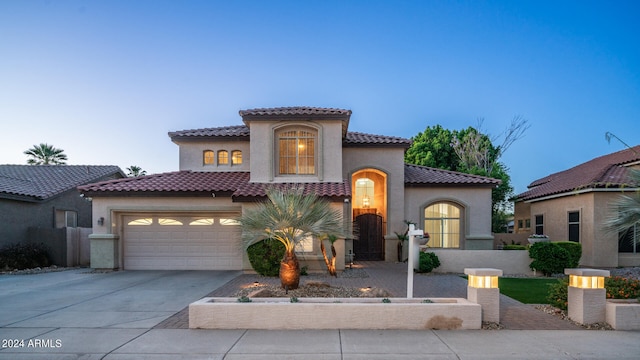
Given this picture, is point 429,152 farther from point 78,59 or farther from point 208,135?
point 78,59

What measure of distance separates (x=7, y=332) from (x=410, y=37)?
25286mm

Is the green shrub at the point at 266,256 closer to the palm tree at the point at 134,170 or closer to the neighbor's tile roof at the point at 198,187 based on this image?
the neighbor's tile roof at the point at 198,187

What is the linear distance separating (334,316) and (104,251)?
11952 mm

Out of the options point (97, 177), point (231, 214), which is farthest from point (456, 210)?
point (97, 177)

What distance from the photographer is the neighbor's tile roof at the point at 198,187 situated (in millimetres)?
13625

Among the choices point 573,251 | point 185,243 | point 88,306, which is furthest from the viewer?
point 185,243

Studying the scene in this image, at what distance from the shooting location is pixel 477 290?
7.01 m

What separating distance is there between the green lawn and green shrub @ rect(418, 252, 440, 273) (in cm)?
233

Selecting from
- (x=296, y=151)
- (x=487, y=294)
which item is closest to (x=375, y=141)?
(x=296, y=151)

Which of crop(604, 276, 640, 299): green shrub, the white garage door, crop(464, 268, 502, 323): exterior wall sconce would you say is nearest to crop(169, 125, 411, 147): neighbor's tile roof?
the white garage door

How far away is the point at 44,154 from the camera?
33.4 metres

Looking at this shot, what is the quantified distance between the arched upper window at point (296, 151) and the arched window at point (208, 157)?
438 centimetres

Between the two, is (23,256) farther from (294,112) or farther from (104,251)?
(294,112)

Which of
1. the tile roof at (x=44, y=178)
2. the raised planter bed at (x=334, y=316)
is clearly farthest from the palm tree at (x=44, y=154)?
the raised planter bed at (x=334, y=316)
